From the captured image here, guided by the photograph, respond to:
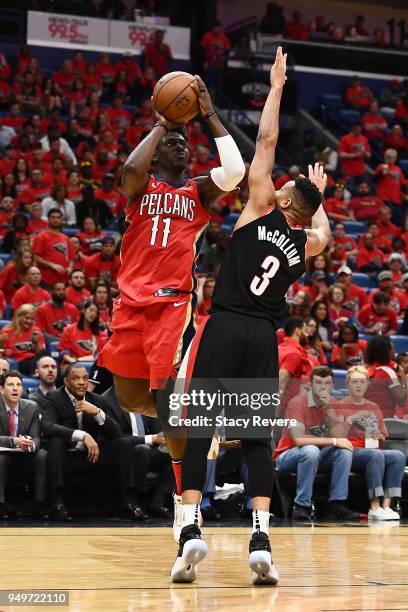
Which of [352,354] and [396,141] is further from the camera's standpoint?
[396,141]

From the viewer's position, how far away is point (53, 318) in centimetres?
1146

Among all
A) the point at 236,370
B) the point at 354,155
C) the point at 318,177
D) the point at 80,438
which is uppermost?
the point at 354,155

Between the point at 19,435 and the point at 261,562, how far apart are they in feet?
13.7

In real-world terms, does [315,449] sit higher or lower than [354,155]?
lower

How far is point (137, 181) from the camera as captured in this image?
554 cm

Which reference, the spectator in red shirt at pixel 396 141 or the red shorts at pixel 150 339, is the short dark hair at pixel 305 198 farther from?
the spectator in red shirt at pixel 396 141

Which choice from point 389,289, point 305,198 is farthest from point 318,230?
point 389,289

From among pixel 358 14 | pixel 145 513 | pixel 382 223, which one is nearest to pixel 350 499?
→ pixel 145 513

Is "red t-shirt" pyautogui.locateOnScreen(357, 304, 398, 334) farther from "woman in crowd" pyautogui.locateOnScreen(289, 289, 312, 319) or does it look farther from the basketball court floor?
the basketball court floor

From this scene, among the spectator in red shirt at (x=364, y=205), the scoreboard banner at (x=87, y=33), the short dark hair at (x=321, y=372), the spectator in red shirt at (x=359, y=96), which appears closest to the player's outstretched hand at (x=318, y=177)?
the short dark hair at (x=321, y=372)

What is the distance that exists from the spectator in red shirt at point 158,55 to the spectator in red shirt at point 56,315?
8.91 meters

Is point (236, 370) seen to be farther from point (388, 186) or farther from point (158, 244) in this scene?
point (388, 186)

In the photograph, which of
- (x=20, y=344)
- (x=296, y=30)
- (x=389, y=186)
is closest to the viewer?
(x=20, y=344)

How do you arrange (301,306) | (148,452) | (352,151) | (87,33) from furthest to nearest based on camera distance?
(87,33) → (352,151) → (301,306) → (148,452)
